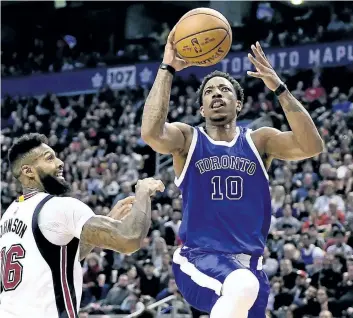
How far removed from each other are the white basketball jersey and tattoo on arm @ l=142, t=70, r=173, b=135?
122 cm

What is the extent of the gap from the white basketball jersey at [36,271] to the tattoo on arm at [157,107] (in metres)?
1.22

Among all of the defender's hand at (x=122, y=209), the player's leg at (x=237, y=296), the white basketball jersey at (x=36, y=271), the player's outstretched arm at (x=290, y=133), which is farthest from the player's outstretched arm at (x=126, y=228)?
the player's outstretched arm at (x=290, y=133)

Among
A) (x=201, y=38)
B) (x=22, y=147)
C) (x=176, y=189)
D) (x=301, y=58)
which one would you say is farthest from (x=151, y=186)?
(x=301, y=58)

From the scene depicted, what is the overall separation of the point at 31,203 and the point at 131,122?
55.0ft

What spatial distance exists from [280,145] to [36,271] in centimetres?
229

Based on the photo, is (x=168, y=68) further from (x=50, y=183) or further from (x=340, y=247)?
(x=340, y=247)

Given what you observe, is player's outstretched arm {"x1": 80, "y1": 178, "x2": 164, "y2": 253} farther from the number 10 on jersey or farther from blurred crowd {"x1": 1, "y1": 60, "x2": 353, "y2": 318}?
blurred crowd {"x1": 1, "y1": 60, "x2": 353, "y2": 318}

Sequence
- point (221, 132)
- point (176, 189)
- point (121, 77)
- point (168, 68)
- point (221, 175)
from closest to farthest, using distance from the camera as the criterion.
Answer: point (221, 175) → point (168, 68) → point (221, 132) → point (176, 189) → point (121, 77)

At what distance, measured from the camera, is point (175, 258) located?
22.1 ft

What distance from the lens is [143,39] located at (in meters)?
26.9

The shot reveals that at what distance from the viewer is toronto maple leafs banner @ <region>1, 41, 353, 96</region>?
21547 mm

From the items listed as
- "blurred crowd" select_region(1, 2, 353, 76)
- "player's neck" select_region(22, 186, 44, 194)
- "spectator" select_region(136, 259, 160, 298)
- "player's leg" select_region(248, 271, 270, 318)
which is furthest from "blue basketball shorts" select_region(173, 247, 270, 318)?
"blurred crowd" select_region(1, 2, 353, 76)

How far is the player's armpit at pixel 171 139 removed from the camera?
655 centimetres

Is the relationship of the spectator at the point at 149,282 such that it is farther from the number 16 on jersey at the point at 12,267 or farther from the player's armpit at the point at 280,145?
the number 16 on jersey at the point at 12,267
